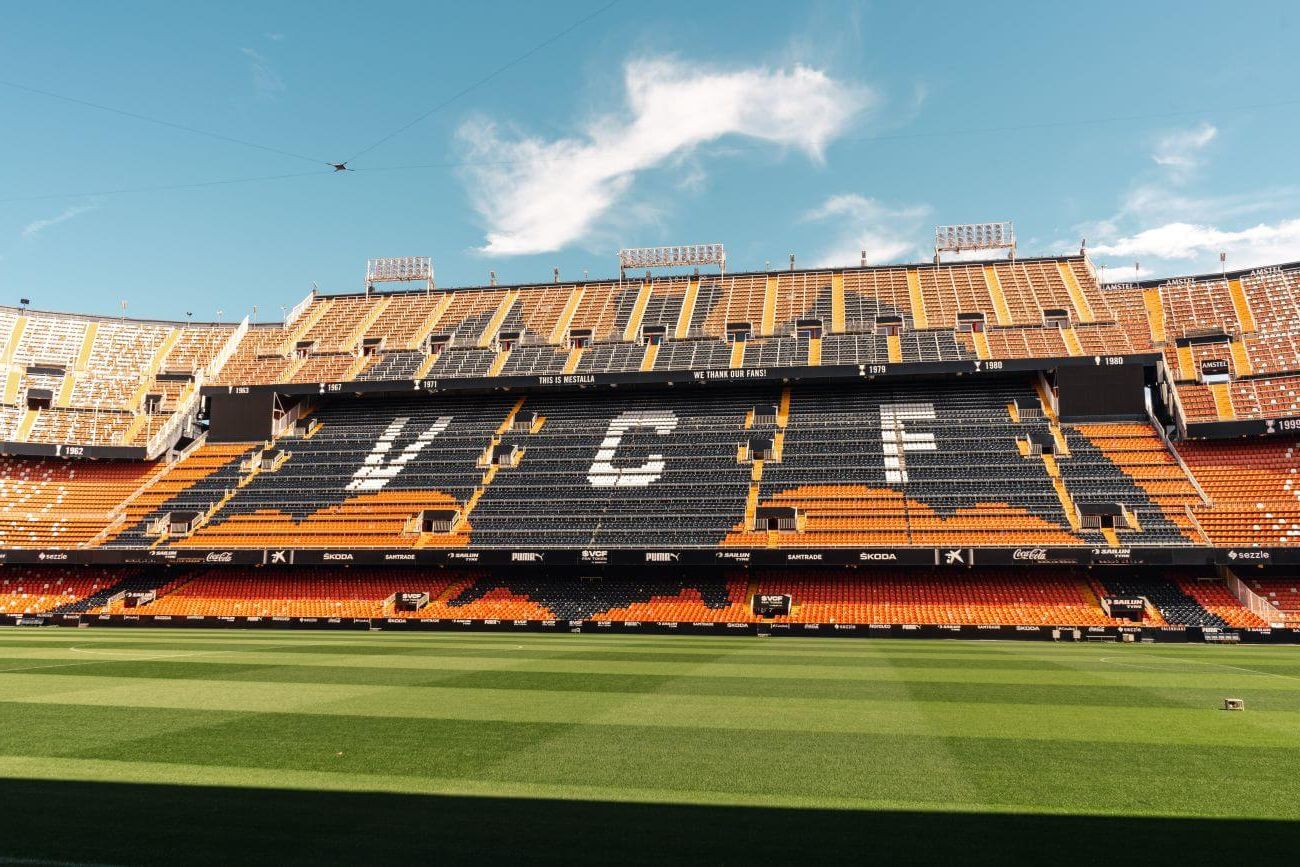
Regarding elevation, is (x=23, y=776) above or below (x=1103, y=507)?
below

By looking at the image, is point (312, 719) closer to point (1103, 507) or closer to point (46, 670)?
point (46, 670)

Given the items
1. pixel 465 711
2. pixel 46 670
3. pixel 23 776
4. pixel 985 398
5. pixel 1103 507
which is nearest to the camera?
pixel 23 776

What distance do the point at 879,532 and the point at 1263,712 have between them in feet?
72.1

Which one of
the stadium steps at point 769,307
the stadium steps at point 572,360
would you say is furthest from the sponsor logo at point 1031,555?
the stadium steps at point 572,360

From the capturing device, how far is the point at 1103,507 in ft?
110

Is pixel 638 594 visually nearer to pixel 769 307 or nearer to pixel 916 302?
pixel 769 307

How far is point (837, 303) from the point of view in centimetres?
5066

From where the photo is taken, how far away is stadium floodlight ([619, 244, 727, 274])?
5669cm

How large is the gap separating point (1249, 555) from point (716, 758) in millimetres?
30023

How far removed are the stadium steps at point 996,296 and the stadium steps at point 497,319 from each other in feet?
97.1

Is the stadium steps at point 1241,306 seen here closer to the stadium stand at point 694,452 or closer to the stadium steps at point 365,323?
the stadium stand at point 694,452

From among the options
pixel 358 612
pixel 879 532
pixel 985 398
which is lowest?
pixel 358 612

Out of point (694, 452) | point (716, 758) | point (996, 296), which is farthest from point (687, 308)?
point (716, 758)

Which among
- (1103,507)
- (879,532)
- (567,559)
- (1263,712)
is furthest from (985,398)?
(1263,712)
